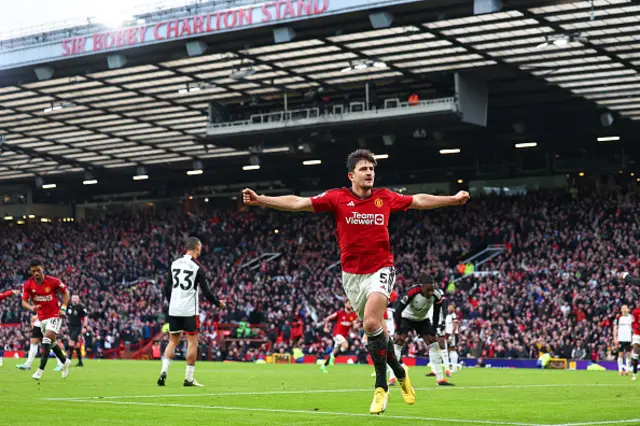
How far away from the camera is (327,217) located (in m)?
59.5

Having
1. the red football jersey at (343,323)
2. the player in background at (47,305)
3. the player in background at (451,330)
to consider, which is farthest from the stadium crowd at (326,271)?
A: the player in background at (47,305)

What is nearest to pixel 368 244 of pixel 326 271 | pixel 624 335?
pixel 624 335

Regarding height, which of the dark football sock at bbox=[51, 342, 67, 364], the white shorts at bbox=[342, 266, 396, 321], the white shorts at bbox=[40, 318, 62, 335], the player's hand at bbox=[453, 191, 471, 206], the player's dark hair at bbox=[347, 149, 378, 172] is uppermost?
the player's dark hair at bbox=[347, 149, 378, 172]

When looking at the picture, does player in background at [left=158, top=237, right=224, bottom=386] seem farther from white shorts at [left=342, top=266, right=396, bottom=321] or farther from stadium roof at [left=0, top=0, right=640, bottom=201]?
stadium roof at [left=0, top=0, right=640, bottom=201]

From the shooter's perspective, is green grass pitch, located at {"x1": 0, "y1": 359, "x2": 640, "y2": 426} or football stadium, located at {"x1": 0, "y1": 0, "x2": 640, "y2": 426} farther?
football stadium, located at {"x1": 0, "y1": 0, "x2": 640, "y2": 426}

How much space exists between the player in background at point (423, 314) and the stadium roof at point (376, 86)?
47.9 feet

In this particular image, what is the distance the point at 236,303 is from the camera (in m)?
52.4

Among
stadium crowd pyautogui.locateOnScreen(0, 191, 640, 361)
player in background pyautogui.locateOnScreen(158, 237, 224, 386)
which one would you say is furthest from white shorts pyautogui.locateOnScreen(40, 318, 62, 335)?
stadium crowd pyautogui.locateOnScreen(0, 191, 640, 361)

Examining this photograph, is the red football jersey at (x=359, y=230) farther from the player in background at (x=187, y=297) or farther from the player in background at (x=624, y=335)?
the player in background at (x=624, y=335)

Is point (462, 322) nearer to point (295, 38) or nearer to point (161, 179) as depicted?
point (295, 38)

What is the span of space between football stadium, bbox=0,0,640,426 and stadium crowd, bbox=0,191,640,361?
0.15 metres

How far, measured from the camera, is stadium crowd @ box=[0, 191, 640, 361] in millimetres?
42094

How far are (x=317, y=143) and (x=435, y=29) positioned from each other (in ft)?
58.8

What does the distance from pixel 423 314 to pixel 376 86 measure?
76.5 feet
